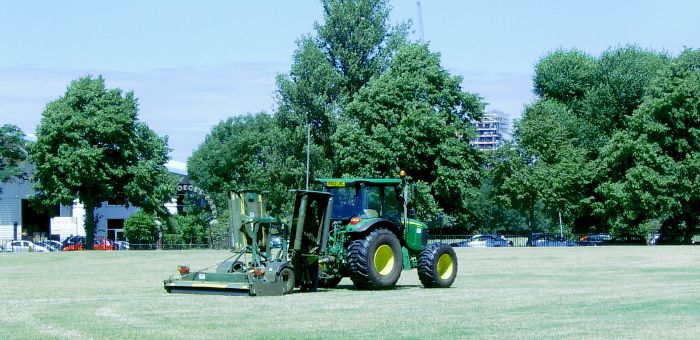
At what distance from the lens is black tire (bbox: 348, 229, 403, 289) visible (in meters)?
22.5

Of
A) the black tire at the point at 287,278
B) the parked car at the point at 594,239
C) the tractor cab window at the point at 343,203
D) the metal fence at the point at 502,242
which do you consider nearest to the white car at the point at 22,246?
the metal fence at the point at 502,242

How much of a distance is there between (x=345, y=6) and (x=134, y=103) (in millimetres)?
16740

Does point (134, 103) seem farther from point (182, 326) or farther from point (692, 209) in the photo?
point (182, 326)

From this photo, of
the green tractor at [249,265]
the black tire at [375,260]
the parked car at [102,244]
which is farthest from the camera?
the parked car at [102,244]

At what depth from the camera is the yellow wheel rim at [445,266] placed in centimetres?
2452

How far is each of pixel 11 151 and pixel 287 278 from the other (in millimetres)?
59348

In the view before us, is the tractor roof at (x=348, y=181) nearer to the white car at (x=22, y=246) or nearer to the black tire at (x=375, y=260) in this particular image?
the black tire at (x=375, y=260)

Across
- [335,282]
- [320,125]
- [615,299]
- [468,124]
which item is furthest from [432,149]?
[615,299]

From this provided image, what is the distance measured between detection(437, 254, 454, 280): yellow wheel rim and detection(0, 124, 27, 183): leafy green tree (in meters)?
56.5

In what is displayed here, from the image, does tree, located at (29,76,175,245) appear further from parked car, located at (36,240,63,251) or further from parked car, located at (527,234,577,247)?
parked car, located at (527,234,577,247)

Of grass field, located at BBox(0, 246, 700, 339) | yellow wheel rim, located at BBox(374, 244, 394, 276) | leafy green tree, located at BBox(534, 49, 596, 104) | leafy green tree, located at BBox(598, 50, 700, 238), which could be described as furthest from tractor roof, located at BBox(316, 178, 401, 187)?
leafy green tree, located at BBox(534, 49, 596, 104)

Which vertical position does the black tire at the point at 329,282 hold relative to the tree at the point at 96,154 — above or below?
below

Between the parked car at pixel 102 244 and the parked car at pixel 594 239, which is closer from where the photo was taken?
the parked car at pixel 594 239

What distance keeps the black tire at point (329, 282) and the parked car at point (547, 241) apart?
51.6 m
